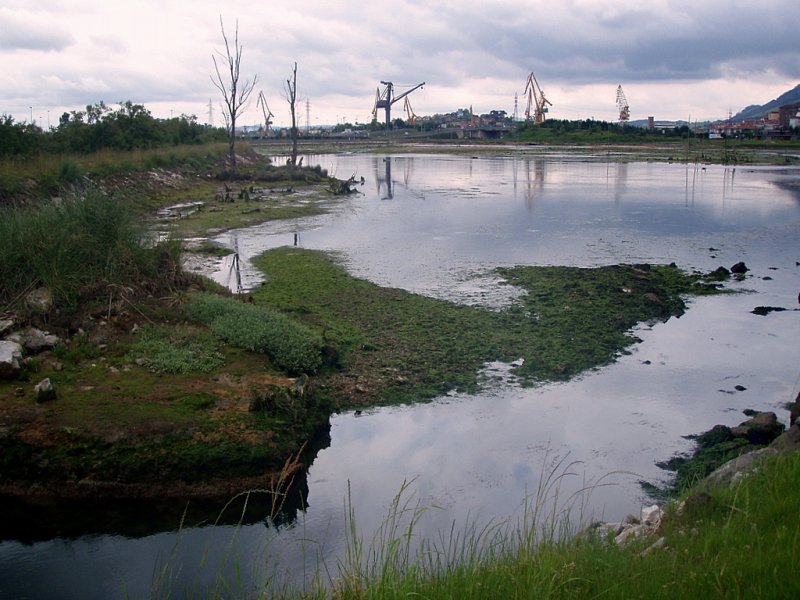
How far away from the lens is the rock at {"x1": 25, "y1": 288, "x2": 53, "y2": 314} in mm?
9180

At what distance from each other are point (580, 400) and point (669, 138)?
3387 inches

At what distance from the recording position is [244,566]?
5992 mm

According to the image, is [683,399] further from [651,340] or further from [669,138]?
[669,138]

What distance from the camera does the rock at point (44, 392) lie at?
756 centimetres

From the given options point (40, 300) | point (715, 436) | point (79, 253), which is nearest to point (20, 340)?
point (40, 300)

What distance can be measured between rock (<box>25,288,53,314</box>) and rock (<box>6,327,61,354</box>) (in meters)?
0.39

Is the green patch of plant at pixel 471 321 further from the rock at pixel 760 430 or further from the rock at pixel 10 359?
the rock at pixel 10 359

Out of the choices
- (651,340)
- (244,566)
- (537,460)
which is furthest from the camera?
(651,340)

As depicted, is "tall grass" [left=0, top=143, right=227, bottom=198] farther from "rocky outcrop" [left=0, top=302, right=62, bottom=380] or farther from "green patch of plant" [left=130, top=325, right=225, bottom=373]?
"green patch of plant" [left=130, top=325, right=225, bottom=373]

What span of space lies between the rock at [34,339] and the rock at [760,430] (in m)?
7.25

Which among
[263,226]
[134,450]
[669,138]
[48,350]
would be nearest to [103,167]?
[263,226]

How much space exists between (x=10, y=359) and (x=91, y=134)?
88.6 feet

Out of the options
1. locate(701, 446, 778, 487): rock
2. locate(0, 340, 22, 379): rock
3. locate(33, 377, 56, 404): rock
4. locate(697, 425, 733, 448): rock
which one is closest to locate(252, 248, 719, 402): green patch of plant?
locate(697, 425, 733, 448): rock

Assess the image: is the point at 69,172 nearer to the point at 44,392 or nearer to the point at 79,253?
the point at 79,253
